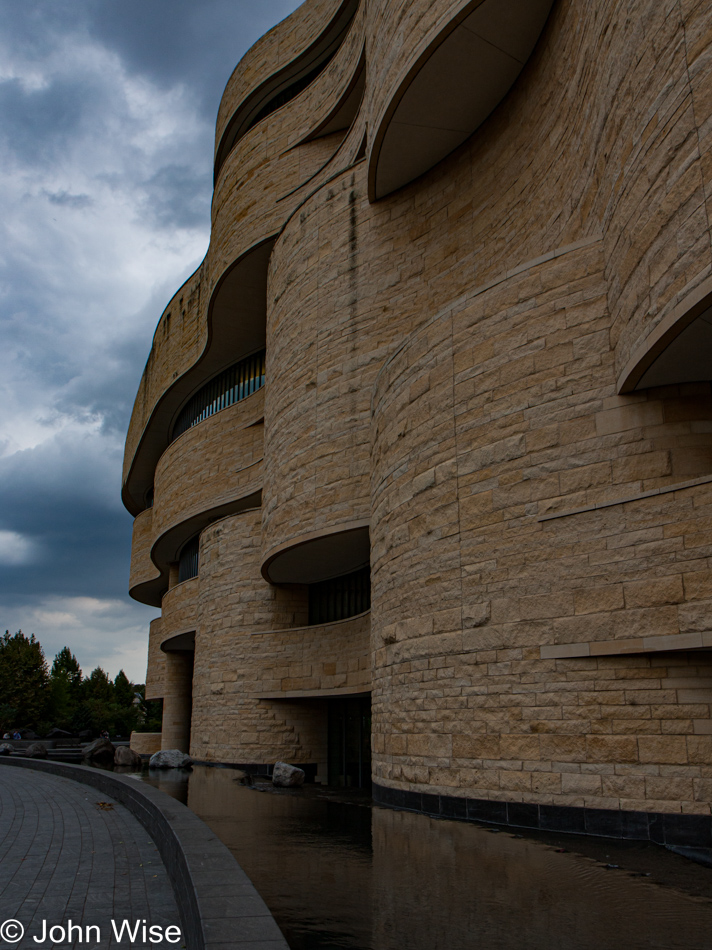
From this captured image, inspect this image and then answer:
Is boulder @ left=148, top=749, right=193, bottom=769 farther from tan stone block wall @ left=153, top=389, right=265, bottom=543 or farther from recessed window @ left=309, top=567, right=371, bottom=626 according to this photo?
tan stone block wall @ left=153, top=389, right=265, bottom=543

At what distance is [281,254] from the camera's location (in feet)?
→ 57.5

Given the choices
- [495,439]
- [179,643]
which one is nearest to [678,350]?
[495,439]

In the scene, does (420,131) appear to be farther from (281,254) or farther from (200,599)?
(200,599)

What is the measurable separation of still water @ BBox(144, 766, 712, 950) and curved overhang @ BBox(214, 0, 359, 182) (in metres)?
20.6

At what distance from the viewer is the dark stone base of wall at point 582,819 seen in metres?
6.56

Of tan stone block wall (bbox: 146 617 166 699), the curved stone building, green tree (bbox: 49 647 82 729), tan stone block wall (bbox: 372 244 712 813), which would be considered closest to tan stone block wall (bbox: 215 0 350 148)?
the curved stone building

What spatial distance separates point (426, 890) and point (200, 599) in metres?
16.8

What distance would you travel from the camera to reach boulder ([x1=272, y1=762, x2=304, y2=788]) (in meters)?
14.2

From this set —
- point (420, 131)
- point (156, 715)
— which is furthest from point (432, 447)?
point (156, 715)

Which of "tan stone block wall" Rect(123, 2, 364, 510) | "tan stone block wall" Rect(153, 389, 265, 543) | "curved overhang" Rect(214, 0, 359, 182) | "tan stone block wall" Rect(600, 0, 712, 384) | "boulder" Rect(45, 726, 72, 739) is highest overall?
"curved overhang" Rect(214, 0, 359, 182)

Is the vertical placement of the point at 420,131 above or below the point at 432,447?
above

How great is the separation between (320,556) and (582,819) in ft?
30.2

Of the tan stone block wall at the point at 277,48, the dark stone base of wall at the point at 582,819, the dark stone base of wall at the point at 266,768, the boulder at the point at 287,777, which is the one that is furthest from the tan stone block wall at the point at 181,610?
the dark stone base of wall at the point at 582,819

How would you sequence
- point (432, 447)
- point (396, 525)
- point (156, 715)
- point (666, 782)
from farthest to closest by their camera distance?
point (156, 715)
point (396, 525)
point (432, 447)
point (666, 782)
